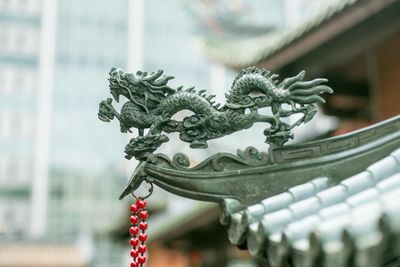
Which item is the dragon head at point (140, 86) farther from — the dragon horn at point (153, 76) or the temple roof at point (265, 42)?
the temple roof at point (265, 42)

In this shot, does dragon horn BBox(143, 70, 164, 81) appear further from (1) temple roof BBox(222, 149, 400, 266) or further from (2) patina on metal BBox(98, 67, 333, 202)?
(1) temple roof BBox(222, 149, 400, 266)

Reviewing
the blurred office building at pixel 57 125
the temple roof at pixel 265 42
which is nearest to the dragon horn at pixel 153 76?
the temple roof at pixel 265 42

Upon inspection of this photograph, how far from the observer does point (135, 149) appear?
85.4 inches

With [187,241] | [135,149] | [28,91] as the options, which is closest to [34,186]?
[28,91]

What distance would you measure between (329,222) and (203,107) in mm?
675

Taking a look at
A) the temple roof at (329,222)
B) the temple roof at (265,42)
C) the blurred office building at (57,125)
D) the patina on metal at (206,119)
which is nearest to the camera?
the temple roof at (329,222)

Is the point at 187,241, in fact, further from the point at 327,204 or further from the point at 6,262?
the point at 6,262

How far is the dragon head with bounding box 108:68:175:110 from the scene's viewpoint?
2236 mm

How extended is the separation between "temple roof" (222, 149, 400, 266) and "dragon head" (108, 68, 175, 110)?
48 centimetres

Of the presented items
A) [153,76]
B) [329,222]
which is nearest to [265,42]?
[153,76]

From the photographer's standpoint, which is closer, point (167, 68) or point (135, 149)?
point (135, 149)

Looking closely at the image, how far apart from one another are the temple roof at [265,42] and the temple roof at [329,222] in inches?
151

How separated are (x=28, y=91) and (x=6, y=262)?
50.7 feet

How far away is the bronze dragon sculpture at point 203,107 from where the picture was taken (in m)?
2.19
